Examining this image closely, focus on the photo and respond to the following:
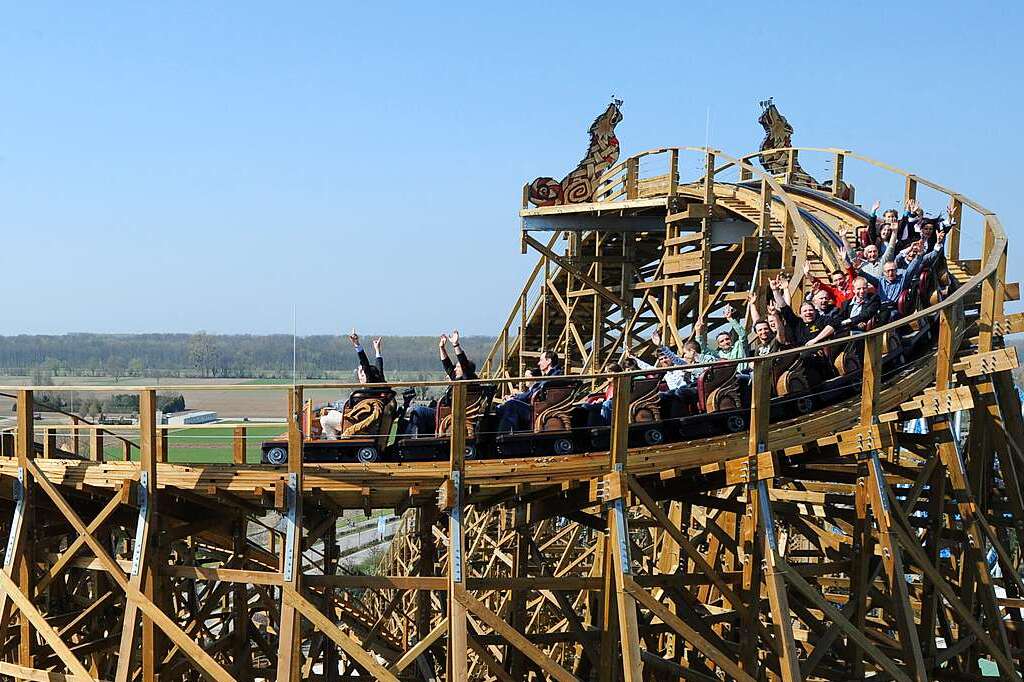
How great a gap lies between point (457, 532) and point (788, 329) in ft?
11.7

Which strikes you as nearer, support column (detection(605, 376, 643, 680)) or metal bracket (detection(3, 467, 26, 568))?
support column (detection(605, 376, 643, 680))

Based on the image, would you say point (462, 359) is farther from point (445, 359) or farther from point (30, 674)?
point (30, 674)

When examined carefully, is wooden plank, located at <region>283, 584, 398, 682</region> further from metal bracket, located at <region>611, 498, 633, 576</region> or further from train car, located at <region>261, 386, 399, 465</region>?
metal bracket, located at <region>611, 498, 633, 576</region>

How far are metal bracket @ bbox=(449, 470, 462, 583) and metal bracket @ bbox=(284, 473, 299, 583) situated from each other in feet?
4.06

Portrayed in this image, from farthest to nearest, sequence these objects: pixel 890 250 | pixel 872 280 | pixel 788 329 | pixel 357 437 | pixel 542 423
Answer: pixel 890 250, pixel 872 280, pixel 788 329, pixel 542 423, pixel 357 437

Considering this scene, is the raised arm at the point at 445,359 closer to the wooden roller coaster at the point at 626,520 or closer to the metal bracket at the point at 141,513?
the wooden roller coaster at the point at 626,520

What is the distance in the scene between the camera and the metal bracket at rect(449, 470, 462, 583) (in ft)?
28.7

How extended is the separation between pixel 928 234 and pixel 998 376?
163 centimetres

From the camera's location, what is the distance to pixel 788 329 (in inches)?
403

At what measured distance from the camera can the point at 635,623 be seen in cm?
867

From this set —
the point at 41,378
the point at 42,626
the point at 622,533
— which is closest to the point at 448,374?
the point at 622,533

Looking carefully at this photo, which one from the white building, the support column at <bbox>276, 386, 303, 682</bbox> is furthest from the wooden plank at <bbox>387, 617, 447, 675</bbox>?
the white building

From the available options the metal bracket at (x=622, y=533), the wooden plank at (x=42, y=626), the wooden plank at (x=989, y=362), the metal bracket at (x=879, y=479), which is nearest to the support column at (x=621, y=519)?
the metal bracket at (x=622, y=533)

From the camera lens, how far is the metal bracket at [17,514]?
9.50 m
